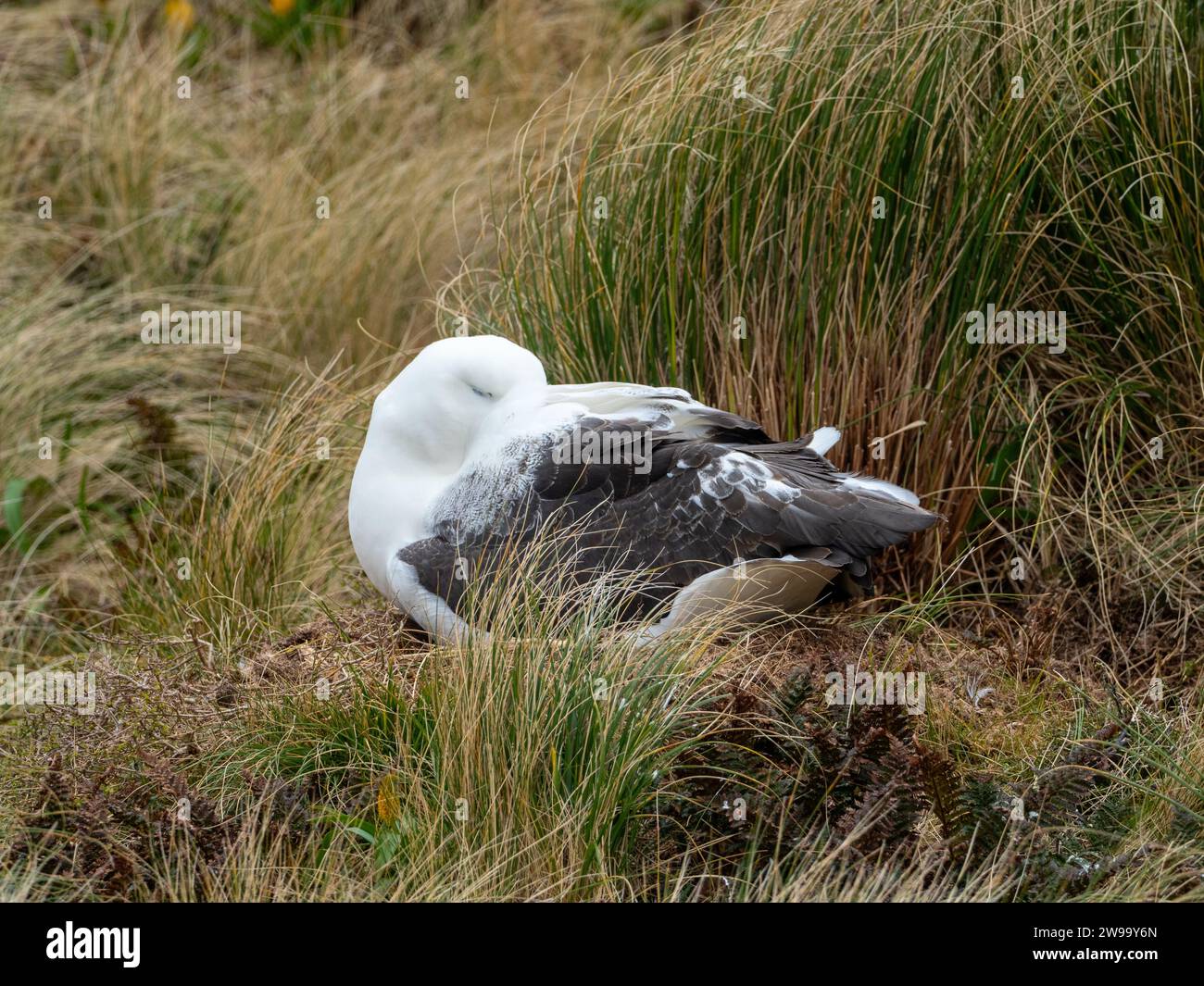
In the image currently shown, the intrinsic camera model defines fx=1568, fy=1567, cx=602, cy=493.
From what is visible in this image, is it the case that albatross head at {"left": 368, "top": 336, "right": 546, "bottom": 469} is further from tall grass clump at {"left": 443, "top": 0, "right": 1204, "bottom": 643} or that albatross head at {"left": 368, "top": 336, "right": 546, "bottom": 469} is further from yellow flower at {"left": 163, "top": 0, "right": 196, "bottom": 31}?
yellow flower at {"left": 163, "top": 0, "right": 196, "bottom": 31}

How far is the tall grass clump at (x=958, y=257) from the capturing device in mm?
5113

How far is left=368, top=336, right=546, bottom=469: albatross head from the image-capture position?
4801mm

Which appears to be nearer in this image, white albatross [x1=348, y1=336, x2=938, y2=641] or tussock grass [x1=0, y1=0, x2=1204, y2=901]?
tussock grass [x1=0, y1=0, x2=1204, y2=901]

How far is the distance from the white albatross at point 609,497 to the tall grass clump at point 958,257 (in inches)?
22.0

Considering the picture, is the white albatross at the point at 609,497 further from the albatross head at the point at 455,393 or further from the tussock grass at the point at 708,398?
the tussock grass at the point at 708,398

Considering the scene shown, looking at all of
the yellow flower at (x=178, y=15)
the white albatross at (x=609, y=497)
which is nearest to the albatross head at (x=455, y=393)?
the white albatross at (x=609, y=497)

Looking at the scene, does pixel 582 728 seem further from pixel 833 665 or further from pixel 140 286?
pixel 140 286

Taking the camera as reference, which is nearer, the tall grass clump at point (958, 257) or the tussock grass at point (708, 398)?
the tussock grass at point (708, 398)

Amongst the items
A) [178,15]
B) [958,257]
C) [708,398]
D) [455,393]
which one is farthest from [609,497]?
[178,15]

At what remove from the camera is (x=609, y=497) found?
183 inches

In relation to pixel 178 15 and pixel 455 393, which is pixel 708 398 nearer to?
pixel 455 393

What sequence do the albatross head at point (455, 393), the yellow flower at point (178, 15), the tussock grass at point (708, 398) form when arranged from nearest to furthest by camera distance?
the tussock grass at point (708, 398), the albatross head at point (455, 393), the yellow flower at point (178, 15)

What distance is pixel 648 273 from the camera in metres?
5.39

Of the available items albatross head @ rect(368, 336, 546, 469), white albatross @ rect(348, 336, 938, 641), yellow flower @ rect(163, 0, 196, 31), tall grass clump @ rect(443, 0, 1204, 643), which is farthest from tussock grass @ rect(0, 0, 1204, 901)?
yellow flower @ rect(163, 0, 196, 31)
